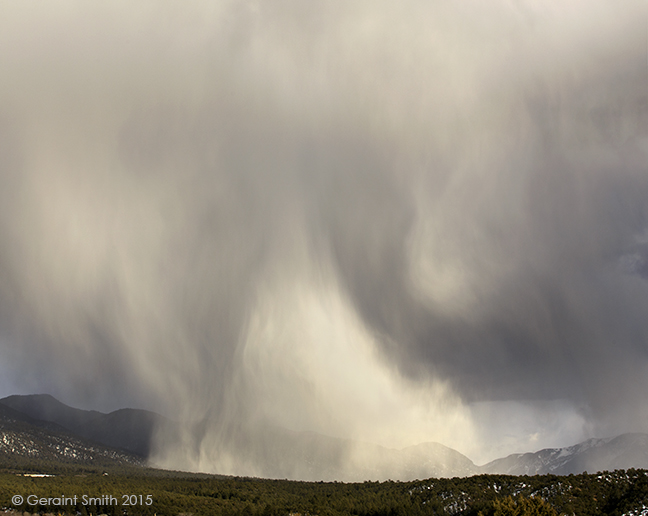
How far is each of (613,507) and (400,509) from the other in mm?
54917

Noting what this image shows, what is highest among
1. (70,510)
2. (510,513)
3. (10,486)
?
(10,486)

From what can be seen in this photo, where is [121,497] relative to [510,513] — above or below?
above

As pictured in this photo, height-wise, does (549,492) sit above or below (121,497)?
below

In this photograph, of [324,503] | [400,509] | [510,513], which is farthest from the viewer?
[324,503]

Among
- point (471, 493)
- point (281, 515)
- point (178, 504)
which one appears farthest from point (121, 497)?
point (471, 493)

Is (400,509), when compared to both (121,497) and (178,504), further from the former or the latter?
(121,497)

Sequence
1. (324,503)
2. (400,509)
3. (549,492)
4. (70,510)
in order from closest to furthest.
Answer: (549,492) < (400,509) < (70,510) < (324,503)

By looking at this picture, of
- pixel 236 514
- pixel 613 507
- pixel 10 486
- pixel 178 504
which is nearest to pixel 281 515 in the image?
pixel 236 514

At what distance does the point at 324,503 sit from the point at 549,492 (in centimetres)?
7716

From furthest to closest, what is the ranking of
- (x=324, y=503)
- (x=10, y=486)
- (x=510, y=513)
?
1. (x=10, y=486)
2. (x=324, y=503)
3. (x=510, y=513)

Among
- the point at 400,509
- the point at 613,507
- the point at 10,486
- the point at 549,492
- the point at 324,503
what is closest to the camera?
the point at 613,507

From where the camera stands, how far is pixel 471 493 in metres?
140

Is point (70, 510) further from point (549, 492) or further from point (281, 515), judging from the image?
point (549, 492)

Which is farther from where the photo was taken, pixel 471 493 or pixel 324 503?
pixel 324 503
